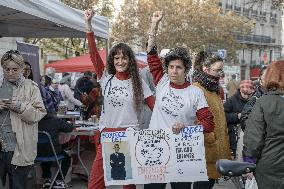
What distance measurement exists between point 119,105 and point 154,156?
581 mm

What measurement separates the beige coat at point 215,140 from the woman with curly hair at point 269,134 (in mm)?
1392

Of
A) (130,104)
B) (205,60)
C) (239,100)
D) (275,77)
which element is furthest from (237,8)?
(275,77)

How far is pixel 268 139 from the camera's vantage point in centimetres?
396

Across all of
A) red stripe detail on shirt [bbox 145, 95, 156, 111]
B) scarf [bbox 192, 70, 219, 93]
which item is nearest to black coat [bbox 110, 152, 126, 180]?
red stripe detail on shirt [bbox 145, 95, 156, 111]

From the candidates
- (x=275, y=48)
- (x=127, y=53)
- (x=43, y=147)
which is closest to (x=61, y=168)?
(x=43, y=147)

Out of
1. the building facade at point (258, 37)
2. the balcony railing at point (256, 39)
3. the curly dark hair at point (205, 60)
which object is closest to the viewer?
the curly dark hair at point (205, 60)

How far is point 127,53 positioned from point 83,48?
36472mm

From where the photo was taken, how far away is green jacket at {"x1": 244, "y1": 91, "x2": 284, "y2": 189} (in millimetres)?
3908

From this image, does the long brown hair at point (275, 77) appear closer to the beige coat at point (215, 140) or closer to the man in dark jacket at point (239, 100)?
the beige coat at point (215, 140)

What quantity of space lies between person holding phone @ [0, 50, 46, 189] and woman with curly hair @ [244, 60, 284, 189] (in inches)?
91.8

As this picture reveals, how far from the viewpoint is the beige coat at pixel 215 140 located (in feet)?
18.2

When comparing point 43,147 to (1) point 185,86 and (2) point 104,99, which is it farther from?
(1) point 185,86

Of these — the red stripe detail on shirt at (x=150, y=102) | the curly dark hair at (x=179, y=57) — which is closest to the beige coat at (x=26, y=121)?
the red stripe detail on shirt at (x=150, y=102)

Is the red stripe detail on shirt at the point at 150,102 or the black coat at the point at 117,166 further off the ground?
the red stripe detail on shirt at the point at 150,102
